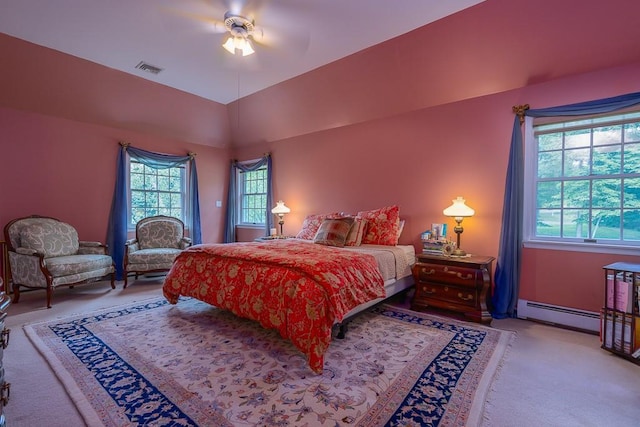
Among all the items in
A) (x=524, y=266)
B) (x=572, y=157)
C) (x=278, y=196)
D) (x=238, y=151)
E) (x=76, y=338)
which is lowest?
(x=76, y=338)

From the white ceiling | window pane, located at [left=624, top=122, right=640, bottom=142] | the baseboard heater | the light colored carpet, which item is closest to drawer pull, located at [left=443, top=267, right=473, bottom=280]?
the light colored carpet

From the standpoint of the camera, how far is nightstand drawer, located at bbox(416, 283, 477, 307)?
9.80 ft

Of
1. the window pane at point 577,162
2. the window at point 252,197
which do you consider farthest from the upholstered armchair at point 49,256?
the window pane at point 577,162

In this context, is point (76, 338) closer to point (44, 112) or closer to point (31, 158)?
point (31, 158)

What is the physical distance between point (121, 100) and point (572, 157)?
575cm

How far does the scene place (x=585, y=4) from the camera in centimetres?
241

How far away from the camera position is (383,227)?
3.74 m

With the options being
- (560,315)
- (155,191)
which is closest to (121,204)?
(155,191)

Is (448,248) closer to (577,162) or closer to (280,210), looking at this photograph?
(577,162)

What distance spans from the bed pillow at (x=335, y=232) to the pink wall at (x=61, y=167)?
3.47 metres

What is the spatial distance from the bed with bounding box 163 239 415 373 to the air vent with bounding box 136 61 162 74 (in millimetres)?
2608

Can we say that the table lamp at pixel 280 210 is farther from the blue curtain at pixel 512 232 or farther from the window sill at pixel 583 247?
the window sill at pixel 583 247

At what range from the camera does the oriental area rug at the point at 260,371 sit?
1.64 meters

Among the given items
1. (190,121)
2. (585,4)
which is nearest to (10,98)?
(190,121)
